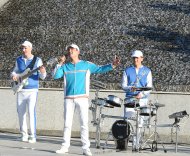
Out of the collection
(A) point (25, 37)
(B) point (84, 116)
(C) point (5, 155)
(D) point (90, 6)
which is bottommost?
(C) point (5, 155)

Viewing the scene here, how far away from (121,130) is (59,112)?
4843 mm

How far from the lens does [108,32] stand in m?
19.3

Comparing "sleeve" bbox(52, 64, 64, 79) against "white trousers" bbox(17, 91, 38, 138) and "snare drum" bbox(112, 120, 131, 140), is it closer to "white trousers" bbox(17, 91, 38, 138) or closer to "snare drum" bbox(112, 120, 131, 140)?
"snare drum" bbox(112, 120, 131, 140)

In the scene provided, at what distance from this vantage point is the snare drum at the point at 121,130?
11.9 metres

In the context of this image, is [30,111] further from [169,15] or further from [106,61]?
[169,15]

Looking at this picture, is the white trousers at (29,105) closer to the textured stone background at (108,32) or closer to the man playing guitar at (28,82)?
the man playing guitar at (28,82)

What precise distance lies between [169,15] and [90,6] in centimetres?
271

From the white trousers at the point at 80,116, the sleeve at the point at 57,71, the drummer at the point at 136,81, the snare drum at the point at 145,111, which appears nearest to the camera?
the white trousers at the point at 80,116

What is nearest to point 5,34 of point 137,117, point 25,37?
point 25,37

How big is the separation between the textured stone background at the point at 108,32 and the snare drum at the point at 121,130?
421 centimetres

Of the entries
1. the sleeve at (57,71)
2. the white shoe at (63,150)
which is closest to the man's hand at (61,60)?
the sleeve at (57,71)

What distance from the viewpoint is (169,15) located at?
1992 cm

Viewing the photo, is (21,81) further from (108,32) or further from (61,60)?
(108,32)

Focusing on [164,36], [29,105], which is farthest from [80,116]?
[164,36]
